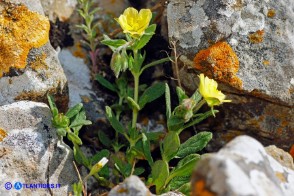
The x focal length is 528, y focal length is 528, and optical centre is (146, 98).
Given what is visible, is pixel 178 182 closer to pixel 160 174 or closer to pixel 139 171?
pixel 160 174

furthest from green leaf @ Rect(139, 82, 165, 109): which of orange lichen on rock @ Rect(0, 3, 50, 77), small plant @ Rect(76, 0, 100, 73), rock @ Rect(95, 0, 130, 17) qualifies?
rock @ Rect(95, 0, 130, 17)

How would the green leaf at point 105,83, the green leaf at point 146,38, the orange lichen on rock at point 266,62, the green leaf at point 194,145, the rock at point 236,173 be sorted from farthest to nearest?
1. the green leaf at point 105,83
2. the orange lichen on rock at point 266,62
3. the green leaf at point 146,38
4. the green leaf at point 194,145
5. the rock at point 236,173

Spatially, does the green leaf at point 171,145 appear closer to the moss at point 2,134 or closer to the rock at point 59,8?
the moss at point 2,134

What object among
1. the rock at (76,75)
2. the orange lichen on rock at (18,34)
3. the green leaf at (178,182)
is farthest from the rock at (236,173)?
the rock at (76,75)

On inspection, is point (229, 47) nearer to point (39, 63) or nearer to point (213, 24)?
point (213, 24)

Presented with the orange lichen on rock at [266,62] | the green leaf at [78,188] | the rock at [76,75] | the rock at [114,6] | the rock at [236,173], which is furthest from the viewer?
the rock at [114,6]

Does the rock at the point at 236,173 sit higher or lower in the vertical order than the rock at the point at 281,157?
A: higher
